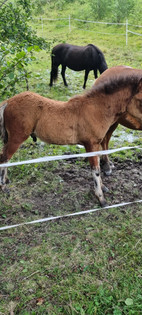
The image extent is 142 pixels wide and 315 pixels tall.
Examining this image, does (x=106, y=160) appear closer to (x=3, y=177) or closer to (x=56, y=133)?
(x=56, y=133)

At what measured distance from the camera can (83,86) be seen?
837 cm

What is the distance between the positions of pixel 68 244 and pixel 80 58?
6.51 m

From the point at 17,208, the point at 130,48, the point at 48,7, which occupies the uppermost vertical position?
the point at 48,7

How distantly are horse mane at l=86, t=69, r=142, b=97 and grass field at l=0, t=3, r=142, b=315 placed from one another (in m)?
1.46

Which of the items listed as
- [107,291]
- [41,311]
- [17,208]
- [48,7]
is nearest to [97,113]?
[17,208]

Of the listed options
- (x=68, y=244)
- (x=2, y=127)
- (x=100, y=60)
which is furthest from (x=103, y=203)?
(x=100, y=60)

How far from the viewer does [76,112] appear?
3506mm

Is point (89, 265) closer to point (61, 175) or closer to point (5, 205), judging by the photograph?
point (5, 205)

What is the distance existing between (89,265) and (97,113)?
1782 millimetres

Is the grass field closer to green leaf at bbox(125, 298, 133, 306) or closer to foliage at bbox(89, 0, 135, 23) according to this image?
green leaf at bbox(125, 298, 133, 306)

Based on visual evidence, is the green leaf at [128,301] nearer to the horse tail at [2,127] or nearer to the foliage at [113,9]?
the horse tail at [2,127]

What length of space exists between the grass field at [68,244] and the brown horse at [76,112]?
0.76 meters

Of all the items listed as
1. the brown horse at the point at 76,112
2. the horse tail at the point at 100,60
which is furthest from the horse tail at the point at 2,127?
the horse tail at the point at 100,60

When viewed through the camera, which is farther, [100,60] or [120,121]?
[100,60]
